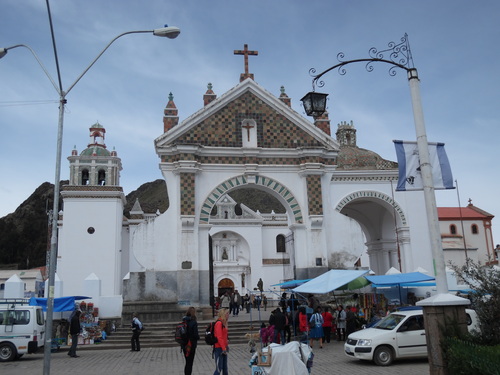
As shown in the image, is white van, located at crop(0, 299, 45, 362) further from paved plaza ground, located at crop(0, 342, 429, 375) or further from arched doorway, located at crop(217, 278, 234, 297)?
arched doorway, located at crop(217, 278, 234, 297)

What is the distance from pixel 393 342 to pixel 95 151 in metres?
34.7

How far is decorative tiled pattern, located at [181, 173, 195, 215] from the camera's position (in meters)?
20.2

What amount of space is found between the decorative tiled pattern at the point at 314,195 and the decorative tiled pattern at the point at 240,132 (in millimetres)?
1681

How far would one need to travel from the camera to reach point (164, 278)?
1977 centimetres

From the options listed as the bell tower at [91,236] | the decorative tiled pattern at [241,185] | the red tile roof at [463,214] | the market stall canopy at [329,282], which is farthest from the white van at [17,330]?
the red tile roof at [463,214]

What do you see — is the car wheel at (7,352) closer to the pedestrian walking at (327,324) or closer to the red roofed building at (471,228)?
the pedestrian walking at (327,324)

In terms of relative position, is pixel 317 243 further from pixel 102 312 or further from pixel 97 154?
pixel 97 154

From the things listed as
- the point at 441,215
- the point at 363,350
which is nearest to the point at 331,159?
the point at 363,350

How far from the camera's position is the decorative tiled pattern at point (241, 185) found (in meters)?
20.7

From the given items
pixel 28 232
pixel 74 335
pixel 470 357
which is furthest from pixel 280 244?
pixel 28 232

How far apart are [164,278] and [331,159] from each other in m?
9.00

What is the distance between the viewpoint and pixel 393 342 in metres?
12.9

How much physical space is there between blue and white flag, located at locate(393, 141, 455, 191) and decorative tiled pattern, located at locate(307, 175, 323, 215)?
11790mm

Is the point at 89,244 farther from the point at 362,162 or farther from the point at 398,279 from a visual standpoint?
the point at 398,279
